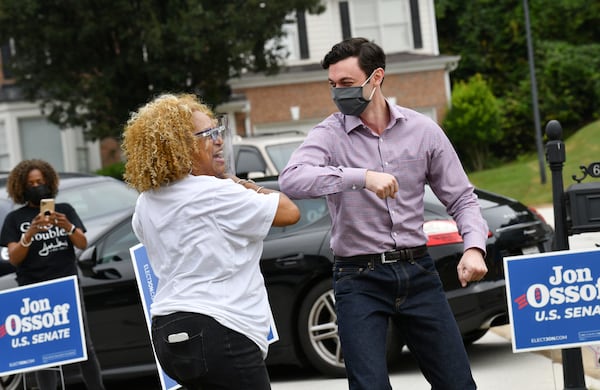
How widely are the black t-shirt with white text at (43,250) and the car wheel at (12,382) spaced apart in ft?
3.94

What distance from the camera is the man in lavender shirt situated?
4.47 m

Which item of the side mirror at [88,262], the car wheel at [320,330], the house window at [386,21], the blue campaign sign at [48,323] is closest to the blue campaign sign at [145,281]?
the blue campaign sign at [48,323]

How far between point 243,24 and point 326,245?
18377 mm

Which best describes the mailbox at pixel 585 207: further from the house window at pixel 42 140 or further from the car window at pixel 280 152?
the house window at pixel 42 140

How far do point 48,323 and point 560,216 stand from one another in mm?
3180

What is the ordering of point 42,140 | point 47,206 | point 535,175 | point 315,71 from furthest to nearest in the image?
point 42,140 → point 315,71 → point 535,175 → point 47,206

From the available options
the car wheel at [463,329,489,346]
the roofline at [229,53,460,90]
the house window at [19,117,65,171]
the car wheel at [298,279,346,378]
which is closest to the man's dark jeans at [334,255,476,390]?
the car wheel at [298,279,346,378]

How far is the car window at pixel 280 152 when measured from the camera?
43.3 feet

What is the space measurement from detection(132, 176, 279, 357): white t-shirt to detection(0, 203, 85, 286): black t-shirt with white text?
3.67 metres

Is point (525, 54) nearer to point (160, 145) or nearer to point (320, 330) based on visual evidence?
point (320, 330)

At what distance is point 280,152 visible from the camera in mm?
13461

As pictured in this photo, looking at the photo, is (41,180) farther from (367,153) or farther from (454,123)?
(454,123)

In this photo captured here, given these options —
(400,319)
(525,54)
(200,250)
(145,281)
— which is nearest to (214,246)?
(200,250)

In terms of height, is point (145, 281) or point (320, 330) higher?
point (145, 281)
